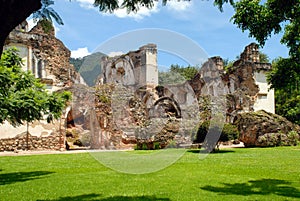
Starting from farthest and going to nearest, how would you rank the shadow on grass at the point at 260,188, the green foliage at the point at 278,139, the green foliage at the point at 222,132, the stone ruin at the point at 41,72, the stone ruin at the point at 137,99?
the stone ruin at the point at 137,99 < the stone ruin at the point at 41,72 < the green foliage at the point at 278,139 < the green foliage at the point at 222,132 < the shadow on grass at the point at 260,188

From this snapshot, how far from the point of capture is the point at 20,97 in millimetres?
9906

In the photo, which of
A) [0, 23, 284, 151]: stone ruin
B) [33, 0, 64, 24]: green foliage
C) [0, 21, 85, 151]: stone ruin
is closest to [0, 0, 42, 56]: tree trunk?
[33, 0, 64, 24]: green foliage

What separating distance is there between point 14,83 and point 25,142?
9.55m

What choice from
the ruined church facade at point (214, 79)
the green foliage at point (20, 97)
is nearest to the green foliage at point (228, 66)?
the ruined church facade at point (214, 79)

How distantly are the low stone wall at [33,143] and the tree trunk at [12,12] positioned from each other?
16.7 meters

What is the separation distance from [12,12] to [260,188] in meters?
5.11

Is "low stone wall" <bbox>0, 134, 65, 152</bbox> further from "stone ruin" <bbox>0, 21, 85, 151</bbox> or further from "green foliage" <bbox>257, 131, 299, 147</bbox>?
"green foliage" <bbox>257, 131, 299, 147</bbox>

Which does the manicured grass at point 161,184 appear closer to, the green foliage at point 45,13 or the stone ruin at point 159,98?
the green foliage at point 45,13

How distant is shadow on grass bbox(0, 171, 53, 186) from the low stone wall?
10.5m

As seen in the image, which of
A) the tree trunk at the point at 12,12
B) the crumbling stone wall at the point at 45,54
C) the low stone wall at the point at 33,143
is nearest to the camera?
the tree trunk at the point at 12,12

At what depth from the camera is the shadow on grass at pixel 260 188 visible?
596cm

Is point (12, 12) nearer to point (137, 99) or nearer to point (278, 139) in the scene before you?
point (278, 139)

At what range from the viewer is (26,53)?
75.6 feet

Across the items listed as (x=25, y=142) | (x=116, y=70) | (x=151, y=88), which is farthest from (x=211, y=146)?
(x=116, y=70)
